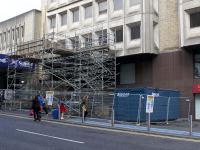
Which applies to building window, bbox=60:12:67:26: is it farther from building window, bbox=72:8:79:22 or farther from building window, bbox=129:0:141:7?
building window, bbox=129:0:141:7

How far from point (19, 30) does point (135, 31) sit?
18400 mm

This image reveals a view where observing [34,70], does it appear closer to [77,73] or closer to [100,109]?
[77,73]

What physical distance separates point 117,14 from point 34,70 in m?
11.7

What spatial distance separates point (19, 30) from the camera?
45281 millimetres

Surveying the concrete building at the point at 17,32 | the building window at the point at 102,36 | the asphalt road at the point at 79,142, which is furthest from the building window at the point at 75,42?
the asphalt road at the point at 79,142

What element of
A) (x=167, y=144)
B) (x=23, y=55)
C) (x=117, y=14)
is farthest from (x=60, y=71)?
(x=167, y=144)

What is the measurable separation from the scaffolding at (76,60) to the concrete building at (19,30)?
243 inches

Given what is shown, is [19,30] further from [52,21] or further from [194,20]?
[194,20]

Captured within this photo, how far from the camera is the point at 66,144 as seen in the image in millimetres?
13258

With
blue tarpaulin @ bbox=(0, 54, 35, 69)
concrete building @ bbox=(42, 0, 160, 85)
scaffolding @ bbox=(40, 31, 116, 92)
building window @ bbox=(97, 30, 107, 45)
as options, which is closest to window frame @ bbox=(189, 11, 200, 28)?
concrete building @ bbox=(42, 0, 160, 85)

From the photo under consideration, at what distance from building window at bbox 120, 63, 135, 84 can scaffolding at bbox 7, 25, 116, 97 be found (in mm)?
1054

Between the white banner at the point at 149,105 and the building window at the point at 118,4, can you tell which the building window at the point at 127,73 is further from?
the white banner at the point at 149,105

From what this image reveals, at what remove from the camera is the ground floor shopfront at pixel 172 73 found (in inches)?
1134

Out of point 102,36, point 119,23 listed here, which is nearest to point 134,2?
point 119,23
